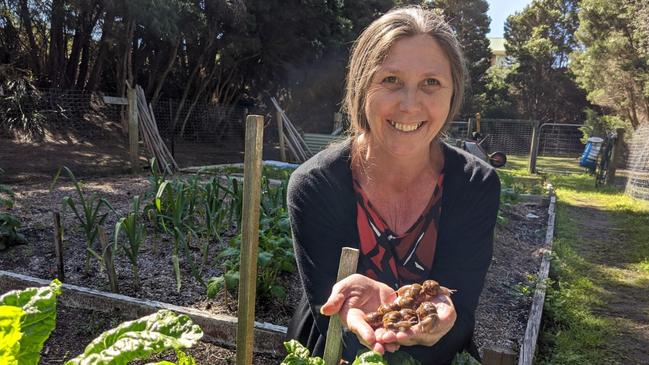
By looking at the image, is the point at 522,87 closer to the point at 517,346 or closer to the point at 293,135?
the point at 293,135

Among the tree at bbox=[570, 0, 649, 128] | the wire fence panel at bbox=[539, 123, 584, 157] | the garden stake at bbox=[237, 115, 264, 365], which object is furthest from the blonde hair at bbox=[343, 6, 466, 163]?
the wire fence panel at bbox=[539, 123, 584, 157]

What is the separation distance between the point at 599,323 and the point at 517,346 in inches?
44.0

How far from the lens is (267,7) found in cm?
1280

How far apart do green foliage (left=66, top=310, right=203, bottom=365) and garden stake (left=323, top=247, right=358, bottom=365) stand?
24 centimetres

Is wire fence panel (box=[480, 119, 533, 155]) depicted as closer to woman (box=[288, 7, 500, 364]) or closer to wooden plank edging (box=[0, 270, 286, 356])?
wooden plank edging (box=[0, 270, 286, 356])

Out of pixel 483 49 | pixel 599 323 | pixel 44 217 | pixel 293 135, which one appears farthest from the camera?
pixel 483 49

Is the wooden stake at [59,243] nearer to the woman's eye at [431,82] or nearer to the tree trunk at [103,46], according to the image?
the woman's eye at [431,82]

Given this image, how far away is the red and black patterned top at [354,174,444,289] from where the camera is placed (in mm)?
1674

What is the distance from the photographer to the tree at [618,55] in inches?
583

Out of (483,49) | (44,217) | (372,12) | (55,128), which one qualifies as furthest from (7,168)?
(483,49)

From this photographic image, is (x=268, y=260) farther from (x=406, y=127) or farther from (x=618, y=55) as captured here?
(x=618, y=55)

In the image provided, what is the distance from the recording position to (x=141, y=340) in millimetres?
891

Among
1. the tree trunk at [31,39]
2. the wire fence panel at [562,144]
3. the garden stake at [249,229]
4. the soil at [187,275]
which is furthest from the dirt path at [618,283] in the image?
the wire fence panel at [562,144]

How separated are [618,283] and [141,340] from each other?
4.83m
